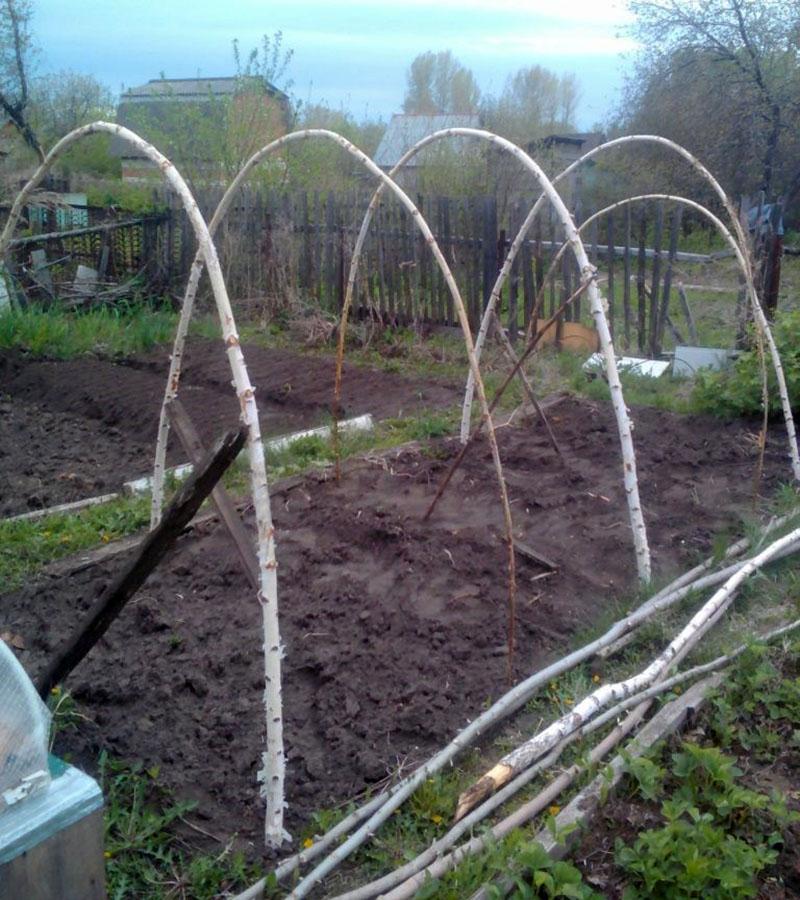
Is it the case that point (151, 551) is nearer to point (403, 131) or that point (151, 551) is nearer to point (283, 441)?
point (283, 441)

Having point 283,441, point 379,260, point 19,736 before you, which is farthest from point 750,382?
point 19,736

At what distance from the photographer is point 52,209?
37.0 feet

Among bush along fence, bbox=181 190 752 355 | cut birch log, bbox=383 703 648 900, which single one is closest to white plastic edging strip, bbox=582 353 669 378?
bush along fence, bbox=181 190 752 355

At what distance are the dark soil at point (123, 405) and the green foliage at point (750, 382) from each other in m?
1.96

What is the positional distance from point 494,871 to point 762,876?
725 millimetres

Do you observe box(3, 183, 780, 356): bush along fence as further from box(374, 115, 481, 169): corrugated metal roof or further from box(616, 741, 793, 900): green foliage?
box(374, 115, 481, 169): corrugated metal roof

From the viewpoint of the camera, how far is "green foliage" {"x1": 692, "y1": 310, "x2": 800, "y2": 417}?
21.2 ft

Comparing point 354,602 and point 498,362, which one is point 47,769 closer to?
point 354,602


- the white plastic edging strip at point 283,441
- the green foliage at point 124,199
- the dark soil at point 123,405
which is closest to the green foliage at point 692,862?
the white plastic edging strip at point 283,441

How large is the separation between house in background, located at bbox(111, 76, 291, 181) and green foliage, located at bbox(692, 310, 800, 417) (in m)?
9.05

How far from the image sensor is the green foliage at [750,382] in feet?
21.2

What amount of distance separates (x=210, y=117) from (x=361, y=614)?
12.3 metres

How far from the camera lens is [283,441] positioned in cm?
609

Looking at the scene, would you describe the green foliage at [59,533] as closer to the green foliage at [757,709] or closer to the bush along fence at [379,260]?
the green foliage at [757,709]
